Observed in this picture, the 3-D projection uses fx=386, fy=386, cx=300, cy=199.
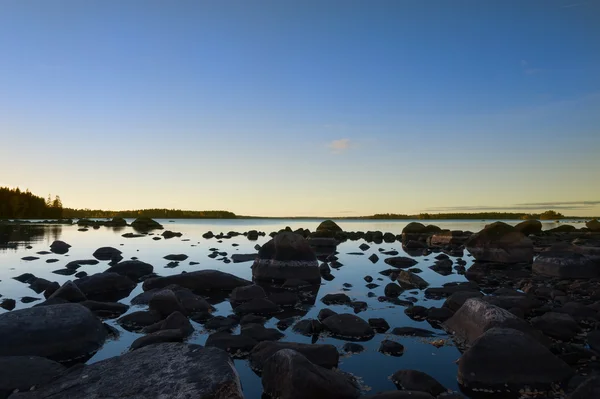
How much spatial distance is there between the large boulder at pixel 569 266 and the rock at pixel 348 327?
1273cm

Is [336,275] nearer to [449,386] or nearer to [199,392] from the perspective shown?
[449,386]

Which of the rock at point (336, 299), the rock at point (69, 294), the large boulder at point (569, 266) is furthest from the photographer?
the large boulder at point (569, 266)

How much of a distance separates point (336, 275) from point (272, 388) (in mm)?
12365

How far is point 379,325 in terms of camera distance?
884cm

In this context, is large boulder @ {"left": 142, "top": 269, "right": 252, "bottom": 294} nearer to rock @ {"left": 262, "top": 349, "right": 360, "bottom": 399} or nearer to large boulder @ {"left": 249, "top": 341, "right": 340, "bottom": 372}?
large boulder @ {"left": 249, "top": 341, "right": 340, "bottom": 372}

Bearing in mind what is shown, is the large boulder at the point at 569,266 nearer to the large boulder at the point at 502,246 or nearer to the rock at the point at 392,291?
the large boulder at the point at 502,246

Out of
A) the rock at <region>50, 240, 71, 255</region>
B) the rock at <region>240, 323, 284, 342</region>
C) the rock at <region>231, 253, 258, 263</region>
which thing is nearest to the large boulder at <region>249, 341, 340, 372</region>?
the rock at <region>240, 323, 284, 342</region>

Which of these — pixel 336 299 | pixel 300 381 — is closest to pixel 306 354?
pixel 300 381

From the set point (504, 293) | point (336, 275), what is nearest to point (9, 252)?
point (336, 275)

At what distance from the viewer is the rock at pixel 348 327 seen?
8.11 metres

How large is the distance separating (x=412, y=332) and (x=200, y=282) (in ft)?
26.7

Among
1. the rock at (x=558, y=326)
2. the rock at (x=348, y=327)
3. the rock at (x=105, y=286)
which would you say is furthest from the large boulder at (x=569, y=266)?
the rock at (x=105, y=286)

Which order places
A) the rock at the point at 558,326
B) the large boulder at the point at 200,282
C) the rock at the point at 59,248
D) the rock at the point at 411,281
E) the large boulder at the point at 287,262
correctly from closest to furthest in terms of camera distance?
the rock at the point at 558,326
the large boulder at the point at 200,282
the rock at the point at 411,281
the large boulder at the point at 287,262
the rock at the point at 59,248

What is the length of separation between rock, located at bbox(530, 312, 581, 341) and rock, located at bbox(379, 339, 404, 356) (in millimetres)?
3337
